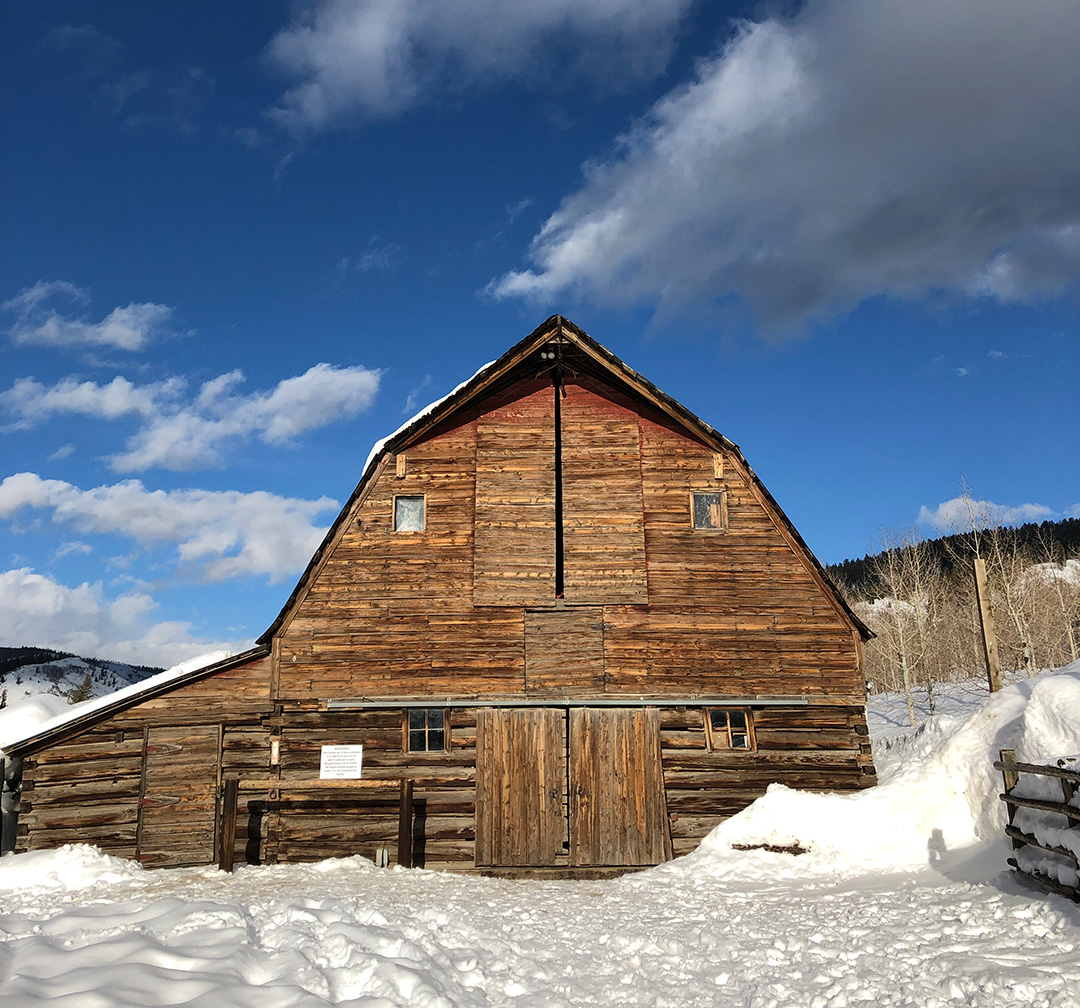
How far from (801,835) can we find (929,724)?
27.5ft

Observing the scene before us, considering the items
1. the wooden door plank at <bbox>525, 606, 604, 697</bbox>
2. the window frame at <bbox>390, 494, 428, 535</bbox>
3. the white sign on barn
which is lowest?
the white sign on barn

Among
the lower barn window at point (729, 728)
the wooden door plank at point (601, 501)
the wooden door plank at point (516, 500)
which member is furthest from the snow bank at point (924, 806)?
the wooden door plank at point (516, 500)

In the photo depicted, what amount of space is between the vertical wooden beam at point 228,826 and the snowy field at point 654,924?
0.35 metres

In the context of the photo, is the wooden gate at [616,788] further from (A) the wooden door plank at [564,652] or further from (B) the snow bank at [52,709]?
(B) the snow bank at [52,709]

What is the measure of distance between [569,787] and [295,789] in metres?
5.13

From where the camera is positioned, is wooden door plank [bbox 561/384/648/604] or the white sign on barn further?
wooden door plank [bbox 561/384/648/604]

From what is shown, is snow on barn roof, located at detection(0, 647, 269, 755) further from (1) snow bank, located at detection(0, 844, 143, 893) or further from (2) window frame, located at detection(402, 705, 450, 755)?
(2) window frame, located at detection(402, 705, 450, 755)

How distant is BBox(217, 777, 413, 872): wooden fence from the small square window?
15.9 feet

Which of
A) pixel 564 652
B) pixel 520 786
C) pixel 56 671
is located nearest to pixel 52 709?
pixel 520 786

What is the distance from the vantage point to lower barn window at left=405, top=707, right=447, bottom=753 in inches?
566

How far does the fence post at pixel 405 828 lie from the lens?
13.5m

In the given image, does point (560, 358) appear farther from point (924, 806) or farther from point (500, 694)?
point (924, 806)

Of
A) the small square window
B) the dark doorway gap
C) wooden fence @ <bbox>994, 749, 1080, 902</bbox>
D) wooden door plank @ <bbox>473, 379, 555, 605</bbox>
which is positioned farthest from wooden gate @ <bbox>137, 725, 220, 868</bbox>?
wooden fence @ <bbox>994, 749, 1080, 902</bbox>

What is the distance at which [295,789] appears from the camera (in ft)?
46.3
